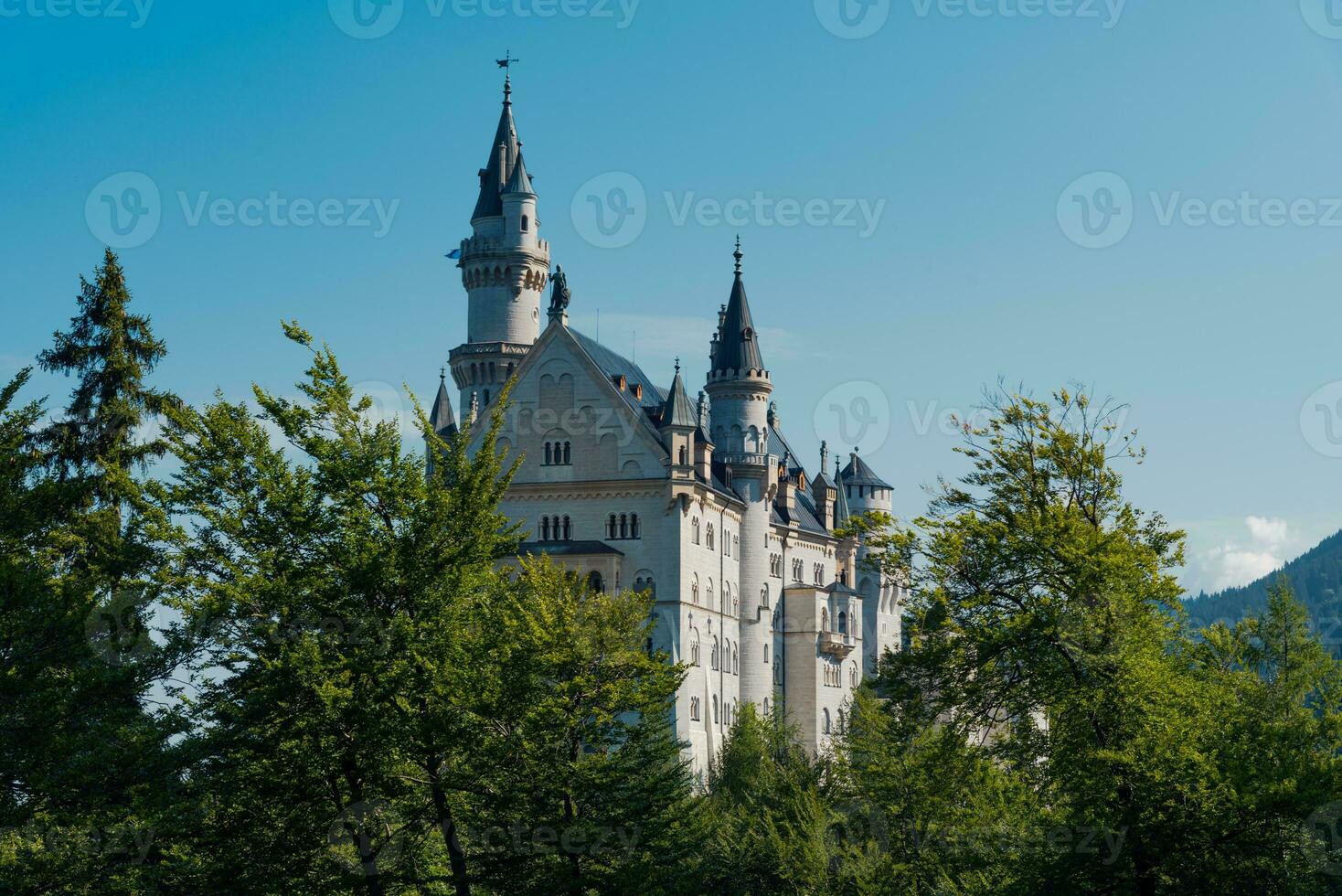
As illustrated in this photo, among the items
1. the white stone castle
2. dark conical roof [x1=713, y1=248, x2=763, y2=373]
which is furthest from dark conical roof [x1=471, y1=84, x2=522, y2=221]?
dark conical roof [x1=713, y1=248, x2=763, y2=373]

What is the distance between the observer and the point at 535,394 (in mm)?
97938

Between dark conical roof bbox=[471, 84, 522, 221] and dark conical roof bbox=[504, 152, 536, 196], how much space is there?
453mm

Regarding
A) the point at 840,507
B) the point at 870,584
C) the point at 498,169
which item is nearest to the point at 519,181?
the point at 498,169

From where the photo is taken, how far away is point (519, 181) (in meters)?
106

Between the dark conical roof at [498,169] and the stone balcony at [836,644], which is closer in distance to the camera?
the dark conical roof at [498,169]

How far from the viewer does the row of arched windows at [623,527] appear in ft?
319

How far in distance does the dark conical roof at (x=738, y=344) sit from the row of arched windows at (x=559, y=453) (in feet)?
51.1

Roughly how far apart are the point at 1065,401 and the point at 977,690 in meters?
5.93

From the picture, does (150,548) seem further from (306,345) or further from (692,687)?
(692,687)

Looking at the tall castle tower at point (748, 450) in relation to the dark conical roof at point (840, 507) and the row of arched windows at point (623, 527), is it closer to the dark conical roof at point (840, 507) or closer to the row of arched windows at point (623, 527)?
the row of arched windows at point (623, 527)

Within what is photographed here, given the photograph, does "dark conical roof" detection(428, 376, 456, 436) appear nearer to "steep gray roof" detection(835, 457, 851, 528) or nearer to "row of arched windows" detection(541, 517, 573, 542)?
"row of arched windows" detection(541, 517, 573, 542)

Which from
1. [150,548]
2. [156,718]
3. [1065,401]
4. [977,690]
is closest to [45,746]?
[156,718]

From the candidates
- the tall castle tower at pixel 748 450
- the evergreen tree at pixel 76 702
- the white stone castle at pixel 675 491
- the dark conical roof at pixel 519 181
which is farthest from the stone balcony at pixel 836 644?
the evergreen tree at pixel 76 702

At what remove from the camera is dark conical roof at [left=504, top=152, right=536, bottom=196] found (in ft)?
348
